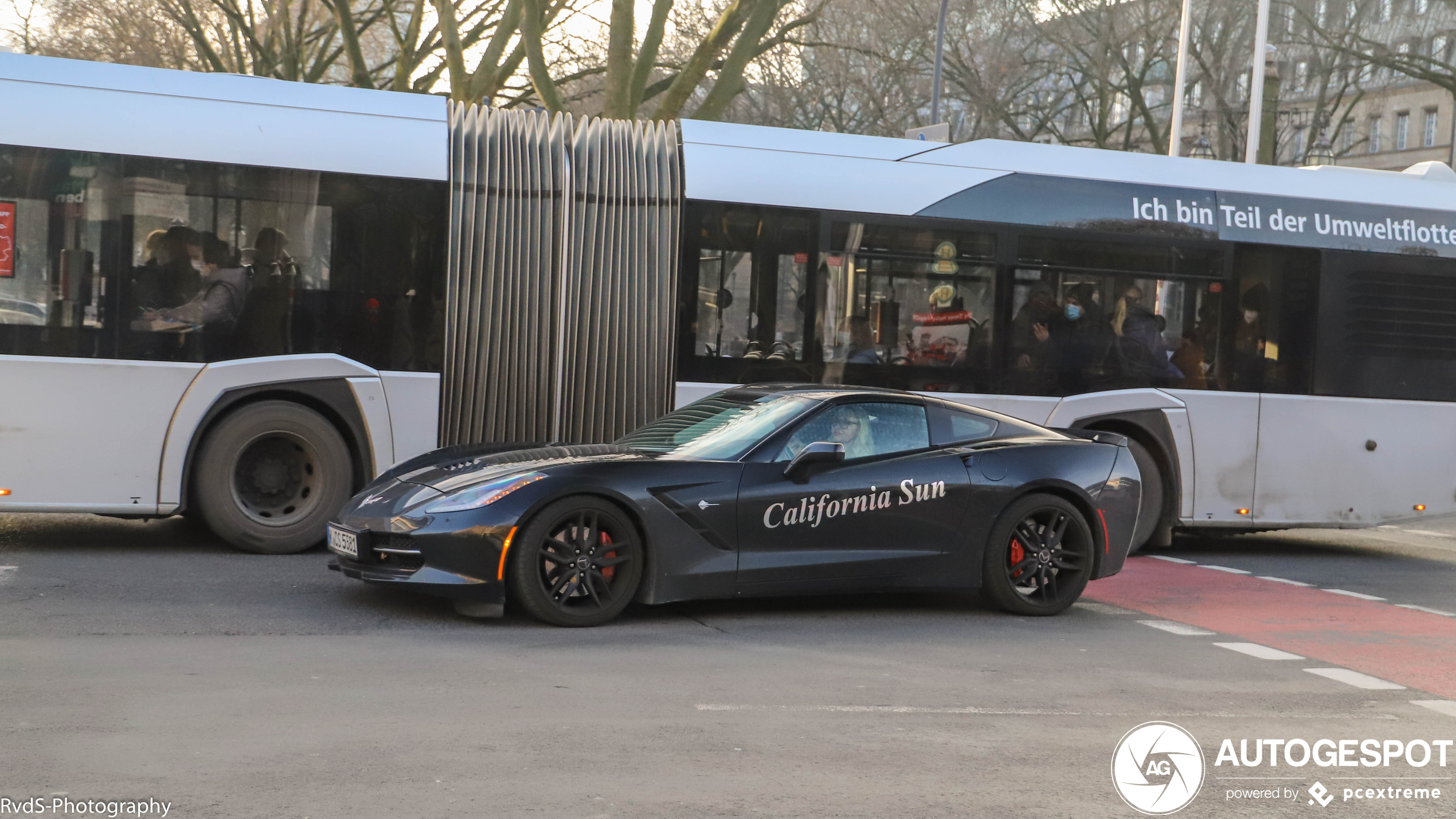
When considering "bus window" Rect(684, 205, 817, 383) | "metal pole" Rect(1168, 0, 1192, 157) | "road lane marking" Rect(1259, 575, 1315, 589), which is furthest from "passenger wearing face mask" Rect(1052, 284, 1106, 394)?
"metal pole" Rect(1168, 0, 1192, 157)

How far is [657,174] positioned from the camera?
1061 cm

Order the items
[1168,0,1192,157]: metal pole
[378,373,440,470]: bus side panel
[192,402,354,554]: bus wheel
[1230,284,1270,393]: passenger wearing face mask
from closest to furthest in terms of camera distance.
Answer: [192,402,354,554]: bus wheel, [378,373,440,470]: bus side panel, [1230,284,1270,393]: passenger wearing face mask, [1168,0,1192,157]: metal pole

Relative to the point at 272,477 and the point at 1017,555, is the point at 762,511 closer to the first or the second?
the point at 1017,555

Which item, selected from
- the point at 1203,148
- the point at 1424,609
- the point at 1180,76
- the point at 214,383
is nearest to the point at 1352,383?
the point at 1424,609

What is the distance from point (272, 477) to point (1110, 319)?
657 cm

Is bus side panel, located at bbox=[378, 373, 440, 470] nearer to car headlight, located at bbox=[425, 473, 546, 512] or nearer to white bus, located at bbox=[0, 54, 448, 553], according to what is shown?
white bus, located at bbox=[0, 54, 448, 553]

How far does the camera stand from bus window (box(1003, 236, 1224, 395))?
11336mm

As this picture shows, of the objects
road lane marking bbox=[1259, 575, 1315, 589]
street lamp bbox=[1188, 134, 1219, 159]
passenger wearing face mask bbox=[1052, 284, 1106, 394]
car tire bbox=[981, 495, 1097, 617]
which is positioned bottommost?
road lane marking bbox=[1259, 575, 1315, 589]

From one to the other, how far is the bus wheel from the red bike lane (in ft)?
16.9

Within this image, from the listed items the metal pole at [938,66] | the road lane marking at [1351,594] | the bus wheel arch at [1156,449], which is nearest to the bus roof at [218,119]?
→ the bus wheel arch at [1156,449]

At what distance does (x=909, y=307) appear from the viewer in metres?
11.0

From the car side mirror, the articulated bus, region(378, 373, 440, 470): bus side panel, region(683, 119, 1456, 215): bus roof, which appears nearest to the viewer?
the car side mirror

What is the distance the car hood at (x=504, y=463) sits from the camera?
737 cm

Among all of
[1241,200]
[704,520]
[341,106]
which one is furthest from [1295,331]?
[341,106]
